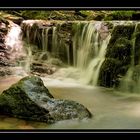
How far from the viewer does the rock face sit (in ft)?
12.1

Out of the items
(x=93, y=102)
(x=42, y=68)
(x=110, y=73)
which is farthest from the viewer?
(x=42, y=68)

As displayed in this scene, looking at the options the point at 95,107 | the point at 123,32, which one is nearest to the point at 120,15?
the point at 123,32

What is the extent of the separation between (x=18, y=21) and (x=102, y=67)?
436cm

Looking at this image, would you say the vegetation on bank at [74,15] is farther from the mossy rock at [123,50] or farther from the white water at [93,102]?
the mossy rock at [123,50]

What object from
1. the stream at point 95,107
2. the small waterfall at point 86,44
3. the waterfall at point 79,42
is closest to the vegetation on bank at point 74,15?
the waterfall at point 79,42

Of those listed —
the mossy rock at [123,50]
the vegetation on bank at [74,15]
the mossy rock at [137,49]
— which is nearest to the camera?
the mossy rock at [137,49]

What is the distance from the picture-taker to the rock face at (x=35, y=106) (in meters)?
3.69

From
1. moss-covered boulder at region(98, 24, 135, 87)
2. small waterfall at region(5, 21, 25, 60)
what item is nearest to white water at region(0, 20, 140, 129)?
moss-covered boulder at region(98, 24, 135, 87)

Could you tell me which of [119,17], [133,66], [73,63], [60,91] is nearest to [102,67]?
[133,66]

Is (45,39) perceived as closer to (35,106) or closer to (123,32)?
(123,32)

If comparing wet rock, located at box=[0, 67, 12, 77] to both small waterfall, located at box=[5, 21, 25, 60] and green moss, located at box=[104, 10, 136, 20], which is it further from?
green moss, located at box=[104, 10, 136, 20]

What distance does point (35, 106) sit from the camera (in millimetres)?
3723

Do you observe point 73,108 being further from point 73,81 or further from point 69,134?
point 73,81

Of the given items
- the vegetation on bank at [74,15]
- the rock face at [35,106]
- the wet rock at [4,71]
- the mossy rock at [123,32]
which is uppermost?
the vegetation on bank at [74,15]
